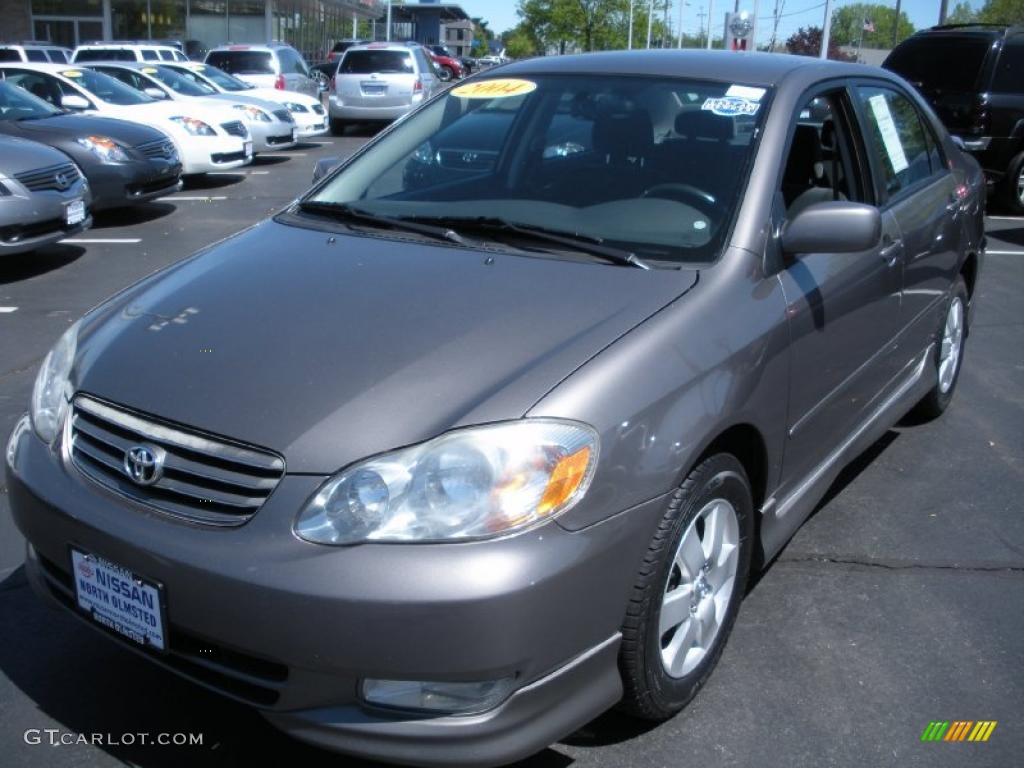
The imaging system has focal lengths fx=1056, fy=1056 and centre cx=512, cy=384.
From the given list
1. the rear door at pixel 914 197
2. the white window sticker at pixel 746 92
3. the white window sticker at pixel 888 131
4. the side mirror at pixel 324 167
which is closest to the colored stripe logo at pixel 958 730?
the rear door at pixel 914 197

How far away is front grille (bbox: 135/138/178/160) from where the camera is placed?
10.6 m

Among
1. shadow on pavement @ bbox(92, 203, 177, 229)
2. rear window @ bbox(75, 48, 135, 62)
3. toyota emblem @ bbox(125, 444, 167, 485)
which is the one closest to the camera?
toyota emblem @ bbox(125, 444, 167, 485)

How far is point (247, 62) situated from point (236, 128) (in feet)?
26.7

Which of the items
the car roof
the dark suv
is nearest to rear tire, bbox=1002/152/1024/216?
the dark suv

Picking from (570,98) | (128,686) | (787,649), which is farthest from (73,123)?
(787,649)

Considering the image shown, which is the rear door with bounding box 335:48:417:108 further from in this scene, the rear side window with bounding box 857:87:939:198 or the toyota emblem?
the toyota emblem

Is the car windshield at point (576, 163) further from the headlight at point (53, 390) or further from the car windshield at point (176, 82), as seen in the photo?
the car windshield at point (176, 82)

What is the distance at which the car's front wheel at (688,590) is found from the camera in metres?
2.54

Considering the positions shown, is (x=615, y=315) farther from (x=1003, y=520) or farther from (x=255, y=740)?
(x=1003, y=520)

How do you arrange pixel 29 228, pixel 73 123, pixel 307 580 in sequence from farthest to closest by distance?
pixel 73 123 → pixel 29 228 → pixel 307 580

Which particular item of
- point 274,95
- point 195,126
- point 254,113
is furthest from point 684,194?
point 274,95

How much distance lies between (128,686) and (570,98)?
2454 millimetres

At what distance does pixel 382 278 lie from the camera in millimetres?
3070

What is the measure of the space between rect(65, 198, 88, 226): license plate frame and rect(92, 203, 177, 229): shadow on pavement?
185 cm
